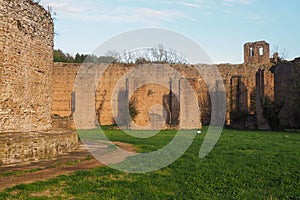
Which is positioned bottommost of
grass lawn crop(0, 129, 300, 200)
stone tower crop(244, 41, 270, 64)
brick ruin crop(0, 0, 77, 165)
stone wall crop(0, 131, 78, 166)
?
grass lawn crop(0, 129, 300, 200)

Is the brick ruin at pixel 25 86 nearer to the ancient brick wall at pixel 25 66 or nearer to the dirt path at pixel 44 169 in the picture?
the ancient brick wall at pixel 25 66

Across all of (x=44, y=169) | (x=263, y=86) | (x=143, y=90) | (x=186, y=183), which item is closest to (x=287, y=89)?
(x=263, y=86)

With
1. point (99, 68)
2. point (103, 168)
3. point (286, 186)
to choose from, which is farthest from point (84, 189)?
point (99, 68)

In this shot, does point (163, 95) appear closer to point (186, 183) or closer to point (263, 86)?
point (263, 86)

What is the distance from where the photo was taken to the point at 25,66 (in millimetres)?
8875

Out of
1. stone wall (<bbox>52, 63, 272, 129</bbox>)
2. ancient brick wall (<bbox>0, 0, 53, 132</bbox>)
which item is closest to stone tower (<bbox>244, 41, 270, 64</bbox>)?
stone wall (<bbox>52, 63, 272, 129</bbox>)

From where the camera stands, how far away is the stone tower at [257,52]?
34.4 m

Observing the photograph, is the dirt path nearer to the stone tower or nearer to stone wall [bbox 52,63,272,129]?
stone wall [bbox 52,63,272,129]

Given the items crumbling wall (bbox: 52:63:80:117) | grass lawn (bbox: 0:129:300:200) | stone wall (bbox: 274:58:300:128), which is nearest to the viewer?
grass lawn (bbox: 0:129:300:200)

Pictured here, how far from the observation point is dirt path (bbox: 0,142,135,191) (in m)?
6.20

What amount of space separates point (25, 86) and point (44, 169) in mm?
2625

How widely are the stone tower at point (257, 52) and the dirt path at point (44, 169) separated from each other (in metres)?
28.3

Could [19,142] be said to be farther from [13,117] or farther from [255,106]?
[255,106]

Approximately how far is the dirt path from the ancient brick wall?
4.23ft
